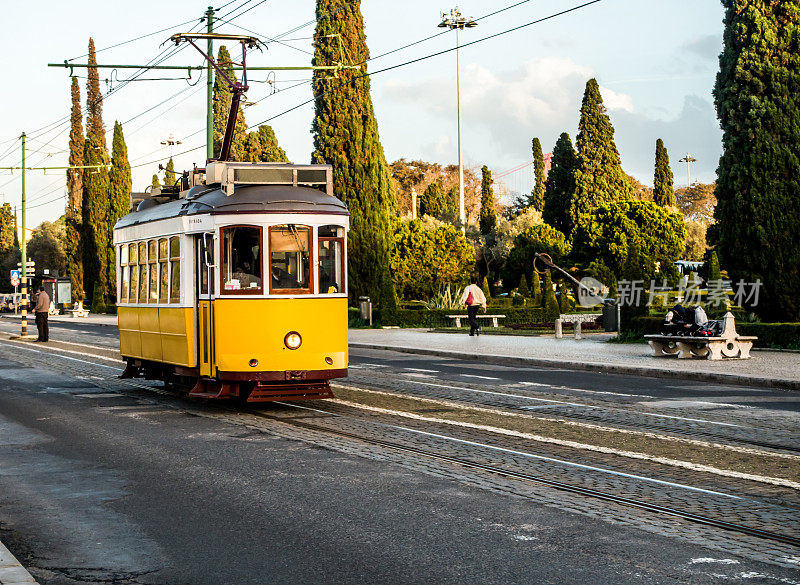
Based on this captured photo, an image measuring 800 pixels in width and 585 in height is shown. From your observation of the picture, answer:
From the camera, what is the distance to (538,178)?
98562mm

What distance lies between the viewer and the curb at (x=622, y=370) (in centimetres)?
1794

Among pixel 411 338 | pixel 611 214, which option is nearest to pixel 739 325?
pixel 411 338

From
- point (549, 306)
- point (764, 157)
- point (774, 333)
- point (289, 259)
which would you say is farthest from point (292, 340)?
point (549, 306)

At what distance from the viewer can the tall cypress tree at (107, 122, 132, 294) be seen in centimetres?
7588

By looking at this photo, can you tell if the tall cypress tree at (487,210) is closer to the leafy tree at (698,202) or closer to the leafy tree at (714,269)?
the leafy tree at (698,202)

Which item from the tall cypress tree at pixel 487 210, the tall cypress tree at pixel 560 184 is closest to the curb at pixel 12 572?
the tall cypress tree at pixel 560 184

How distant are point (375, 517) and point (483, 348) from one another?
20.0m

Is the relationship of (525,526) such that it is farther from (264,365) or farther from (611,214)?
(611,214)

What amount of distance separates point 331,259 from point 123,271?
5.34 metres

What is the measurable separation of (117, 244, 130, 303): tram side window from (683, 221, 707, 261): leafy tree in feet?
245

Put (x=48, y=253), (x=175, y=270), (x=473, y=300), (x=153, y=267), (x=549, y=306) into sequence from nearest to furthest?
(x=175, y=270) < (x=153, y=267) < (x=473, y=300) < (x=549, y=306) < (x=48, y=253)

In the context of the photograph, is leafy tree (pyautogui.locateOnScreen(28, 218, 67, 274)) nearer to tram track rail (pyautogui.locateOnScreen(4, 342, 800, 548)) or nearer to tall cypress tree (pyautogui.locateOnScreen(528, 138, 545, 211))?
tall cypress tree (pyautogui.locateOnScreen(528, 138, 545, 211))

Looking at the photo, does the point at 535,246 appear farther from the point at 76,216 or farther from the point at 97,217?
the point at 76,216

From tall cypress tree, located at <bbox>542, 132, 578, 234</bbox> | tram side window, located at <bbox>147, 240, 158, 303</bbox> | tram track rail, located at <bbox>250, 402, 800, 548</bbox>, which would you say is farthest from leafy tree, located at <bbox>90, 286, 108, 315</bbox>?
tram track rail, located at <bbox>250, 402, 800, 548</bbox>
